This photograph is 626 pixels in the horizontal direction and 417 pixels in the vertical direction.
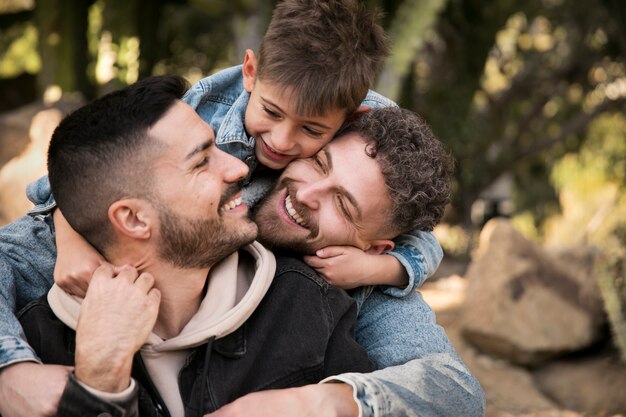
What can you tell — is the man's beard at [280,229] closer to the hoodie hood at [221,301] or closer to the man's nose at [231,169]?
the hoodie hood at [221,301]

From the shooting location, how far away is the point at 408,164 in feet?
8.53

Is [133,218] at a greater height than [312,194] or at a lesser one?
greater

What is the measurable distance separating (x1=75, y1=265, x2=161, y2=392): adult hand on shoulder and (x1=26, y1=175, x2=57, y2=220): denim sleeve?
490 millimetres

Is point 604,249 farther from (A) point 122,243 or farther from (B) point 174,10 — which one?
(B) point 174,10

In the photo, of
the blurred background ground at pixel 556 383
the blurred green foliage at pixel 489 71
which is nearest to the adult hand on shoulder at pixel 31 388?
the blurred background ground at pixel 556 383

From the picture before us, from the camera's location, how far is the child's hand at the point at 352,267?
254 cm

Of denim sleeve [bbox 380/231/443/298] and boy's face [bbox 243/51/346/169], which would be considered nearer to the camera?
denim sleeve [bbox 380/231/443/298]

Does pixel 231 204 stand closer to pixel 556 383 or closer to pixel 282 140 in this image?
pixel 282 140

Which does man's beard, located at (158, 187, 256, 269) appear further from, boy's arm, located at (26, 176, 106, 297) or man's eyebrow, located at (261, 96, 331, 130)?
man's eyebrow, located at (261, 96, 331, 130)

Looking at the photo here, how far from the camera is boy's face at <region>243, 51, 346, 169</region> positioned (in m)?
2.78

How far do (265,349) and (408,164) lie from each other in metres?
0.71

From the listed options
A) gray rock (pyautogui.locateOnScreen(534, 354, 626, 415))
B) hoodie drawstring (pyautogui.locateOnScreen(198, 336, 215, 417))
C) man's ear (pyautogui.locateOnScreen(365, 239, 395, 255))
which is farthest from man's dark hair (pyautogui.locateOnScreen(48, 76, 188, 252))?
gray rock (pyautogui.locateOnScreen(534, 354, 626, 415))

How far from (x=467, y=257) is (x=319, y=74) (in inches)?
385

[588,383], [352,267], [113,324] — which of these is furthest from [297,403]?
[588,383]
